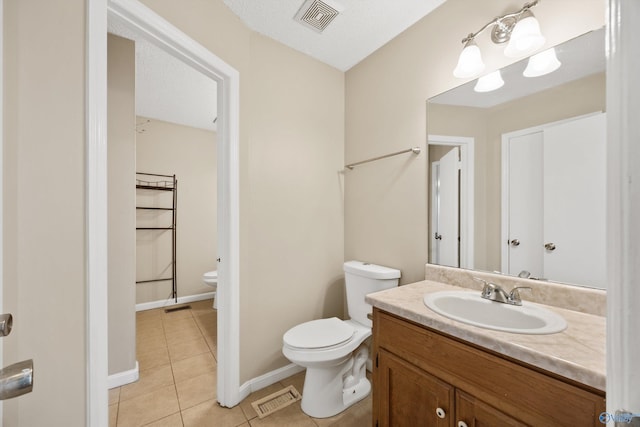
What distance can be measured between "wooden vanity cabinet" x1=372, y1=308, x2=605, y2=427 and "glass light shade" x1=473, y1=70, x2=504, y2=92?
126 centimetres

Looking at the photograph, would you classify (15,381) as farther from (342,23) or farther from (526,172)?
(342,23)

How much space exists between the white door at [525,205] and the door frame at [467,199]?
0.56 ft

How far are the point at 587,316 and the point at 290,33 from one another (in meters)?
2.22

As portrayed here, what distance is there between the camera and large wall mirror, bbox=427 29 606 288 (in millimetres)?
1008

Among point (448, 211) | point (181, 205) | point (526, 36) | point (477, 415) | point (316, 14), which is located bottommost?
point (477, 415)

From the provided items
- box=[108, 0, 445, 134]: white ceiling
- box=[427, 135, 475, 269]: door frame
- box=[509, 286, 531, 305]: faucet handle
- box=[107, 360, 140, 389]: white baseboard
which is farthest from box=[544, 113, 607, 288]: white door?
box=[107, 360, 140, 389]: white baseboard

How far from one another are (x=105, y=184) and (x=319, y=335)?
134 centimetres

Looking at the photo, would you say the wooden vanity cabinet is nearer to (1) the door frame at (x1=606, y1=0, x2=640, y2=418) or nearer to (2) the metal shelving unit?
(1) the door frame at (x1=606, y1=0, x2=640, y2=418)

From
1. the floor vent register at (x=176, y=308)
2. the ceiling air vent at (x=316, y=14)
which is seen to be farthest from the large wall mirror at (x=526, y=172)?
the floor vent register at (x=176, y=308)

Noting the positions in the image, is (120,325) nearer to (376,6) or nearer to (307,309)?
(307,309)

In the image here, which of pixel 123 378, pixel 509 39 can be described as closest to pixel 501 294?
pixel 509 39

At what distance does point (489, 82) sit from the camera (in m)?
1.31

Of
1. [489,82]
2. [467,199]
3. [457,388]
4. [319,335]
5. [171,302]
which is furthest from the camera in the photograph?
[171,302]

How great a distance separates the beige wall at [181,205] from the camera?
3238 millimetres
